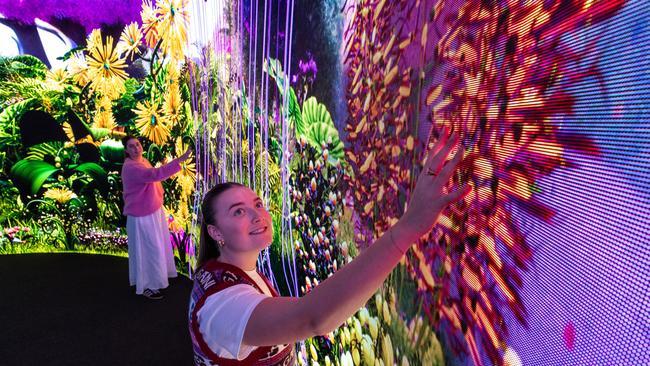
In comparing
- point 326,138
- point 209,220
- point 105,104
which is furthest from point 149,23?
point 209,220

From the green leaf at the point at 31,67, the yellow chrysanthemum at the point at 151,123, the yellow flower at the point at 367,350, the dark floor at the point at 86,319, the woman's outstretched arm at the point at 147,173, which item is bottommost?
the dark floor at the point at 86,319

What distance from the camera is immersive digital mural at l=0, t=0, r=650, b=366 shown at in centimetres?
56

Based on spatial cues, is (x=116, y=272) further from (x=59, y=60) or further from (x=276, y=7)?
(x=276, y=7)

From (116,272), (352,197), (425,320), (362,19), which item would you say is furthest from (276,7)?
(116,272)

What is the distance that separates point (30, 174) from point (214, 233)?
539cm

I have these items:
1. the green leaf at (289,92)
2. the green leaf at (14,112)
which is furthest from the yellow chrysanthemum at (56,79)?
the green leaf at (289,92)

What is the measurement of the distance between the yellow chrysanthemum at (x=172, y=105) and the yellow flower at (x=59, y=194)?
1.84 meters

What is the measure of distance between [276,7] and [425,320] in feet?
5.74

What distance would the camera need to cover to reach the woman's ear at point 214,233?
3.67ft

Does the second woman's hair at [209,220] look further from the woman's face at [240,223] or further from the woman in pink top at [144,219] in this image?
the woman in pink top at [144,219]

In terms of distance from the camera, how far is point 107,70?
5172mm

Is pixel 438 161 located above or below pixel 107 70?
below

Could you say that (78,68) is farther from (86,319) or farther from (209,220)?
(209,220)

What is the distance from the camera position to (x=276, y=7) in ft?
7.37
